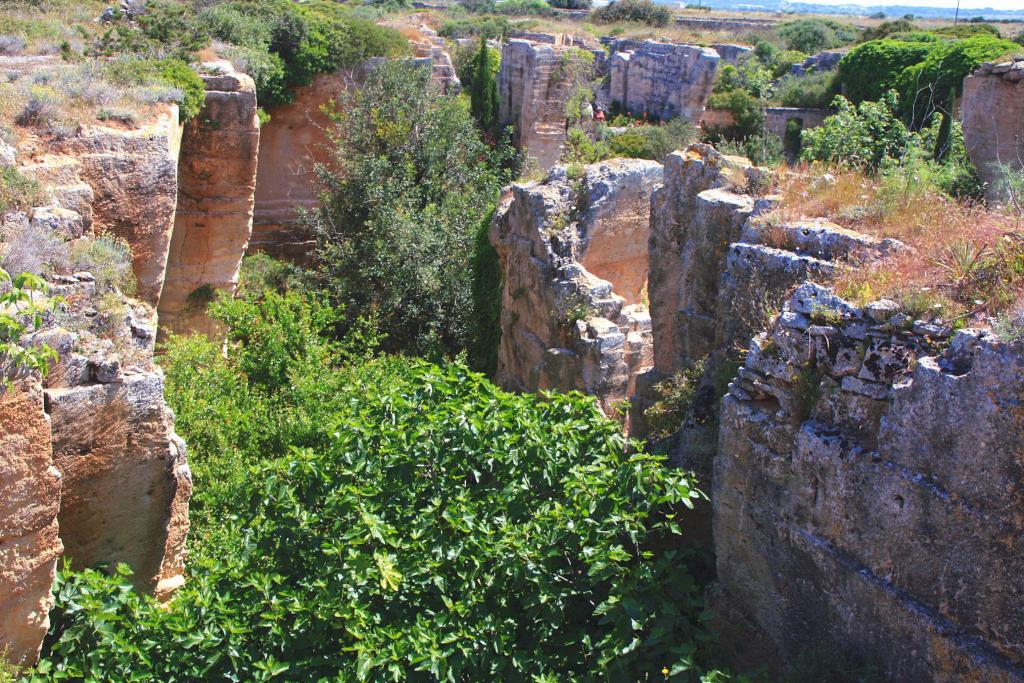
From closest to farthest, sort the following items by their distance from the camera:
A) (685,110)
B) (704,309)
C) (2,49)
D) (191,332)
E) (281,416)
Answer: (704,309) < (281,416) < (2,49) < (191,332) < (685,110)

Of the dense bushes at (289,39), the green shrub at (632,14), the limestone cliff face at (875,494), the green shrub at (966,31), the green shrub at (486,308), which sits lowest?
the green shrub at (486,308)

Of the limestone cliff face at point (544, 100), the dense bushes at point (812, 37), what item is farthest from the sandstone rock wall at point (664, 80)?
the dense bushes at point (812, 37)

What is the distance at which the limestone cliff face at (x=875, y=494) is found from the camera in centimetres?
394

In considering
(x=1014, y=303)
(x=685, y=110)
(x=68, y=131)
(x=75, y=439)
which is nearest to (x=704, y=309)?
(x=1014, y=303)

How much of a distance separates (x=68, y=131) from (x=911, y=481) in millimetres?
9105

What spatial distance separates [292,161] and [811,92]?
688 inches

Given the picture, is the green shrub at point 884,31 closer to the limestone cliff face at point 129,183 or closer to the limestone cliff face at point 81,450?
the limestone cliff face at point 129,183

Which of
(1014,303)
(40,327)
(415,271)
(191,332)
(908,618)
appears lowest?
(191,332)

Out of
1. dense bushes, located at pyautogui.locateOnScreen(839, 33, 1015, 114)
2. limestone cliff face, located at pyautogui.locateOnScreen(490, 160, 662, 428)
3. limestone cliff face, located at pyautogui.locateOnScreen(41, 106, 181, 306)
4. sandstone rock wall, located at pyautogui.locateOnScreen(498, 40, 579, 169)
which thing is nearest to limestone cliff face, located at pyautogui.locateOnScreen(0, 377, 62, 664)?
limestone cliff face, located at pyautogui.locateOnScreen(41, 106, 181, 306)

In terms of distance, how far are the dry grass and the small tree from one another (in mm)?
18108

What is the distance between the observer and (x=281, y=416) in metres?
10.8

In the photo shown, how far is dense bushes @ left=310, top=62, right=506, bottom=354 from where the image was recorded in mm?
15289

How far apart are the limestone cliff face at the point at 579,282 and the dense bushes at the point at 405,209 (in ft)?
9.52

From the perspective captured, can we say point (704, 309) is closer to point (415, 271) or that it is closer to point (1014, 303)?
point (1014, 303)
